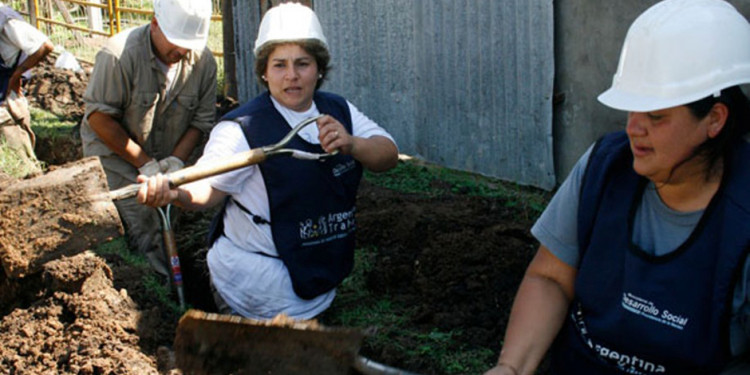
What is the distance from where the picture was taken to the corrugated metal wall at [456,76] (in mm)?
6633

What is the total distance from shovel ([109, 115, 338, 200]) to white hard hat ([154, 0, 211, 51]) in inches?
61.8

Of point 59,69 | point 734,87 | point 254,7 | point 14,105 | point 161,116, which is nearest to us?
point 734,87

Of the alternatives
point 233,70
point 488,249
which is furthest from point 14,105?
point 488,249

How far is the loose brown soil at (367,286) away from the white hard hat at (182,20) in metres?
1.21

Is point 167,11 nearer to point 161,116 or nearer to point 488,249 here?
point 161,116

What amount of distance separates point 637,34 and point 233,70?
8001mm

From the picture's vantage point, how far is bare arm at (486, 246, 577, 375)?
2.60 meters

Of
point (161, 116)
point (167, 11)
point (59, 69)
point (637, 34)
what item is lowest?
point (59, 69)

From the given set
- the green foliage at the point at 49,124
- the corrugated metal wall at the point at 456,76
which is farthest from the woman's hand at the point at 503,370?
the green foliage at the point at 49,124

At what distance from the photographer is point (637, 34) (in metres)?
2.40

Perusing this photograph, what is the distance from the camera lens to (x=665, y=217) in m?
2.46

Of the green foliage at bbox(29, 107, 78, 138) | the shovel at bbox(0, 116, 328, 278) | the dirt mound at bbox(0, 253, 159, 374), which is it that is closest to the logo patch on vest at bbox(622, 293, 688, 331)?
the shovel at bbox(0, 116, 328, 278)

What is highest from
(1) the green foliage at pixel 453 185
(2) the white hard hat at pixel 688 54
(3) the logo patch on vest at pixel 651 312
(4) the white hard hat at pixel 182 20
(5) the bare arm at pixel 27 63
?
(2) the white hard hat at pixel 688 54

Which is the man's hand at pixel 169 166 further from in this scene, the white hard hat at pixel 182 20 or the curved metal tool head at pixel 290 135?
the curved metal tool head at pixel 290 135
